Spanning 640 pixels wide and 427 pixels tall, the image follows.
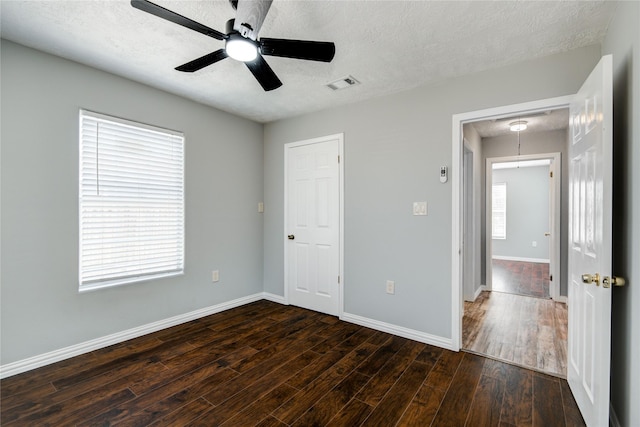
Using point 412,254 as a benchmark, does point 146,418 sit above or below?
below

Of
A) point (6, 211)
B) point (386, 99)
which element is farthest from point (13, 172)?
Result: point (386, 99)

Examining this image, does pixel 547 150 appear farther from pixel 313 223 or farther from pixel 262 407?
pixel 262 407

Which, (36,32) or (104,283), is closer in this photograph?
(36,32)

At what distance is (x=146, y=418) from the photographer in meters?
1.78

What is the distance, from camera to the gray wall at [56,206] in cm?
219

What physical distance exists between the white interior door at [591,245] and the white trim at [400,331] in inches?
35.8

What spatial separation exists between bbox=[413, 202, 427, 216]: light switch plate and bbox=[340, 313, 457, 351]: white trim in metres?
1.16

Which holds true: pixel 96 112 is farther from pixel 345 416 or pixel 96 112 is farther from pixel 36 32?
pixel 345 416

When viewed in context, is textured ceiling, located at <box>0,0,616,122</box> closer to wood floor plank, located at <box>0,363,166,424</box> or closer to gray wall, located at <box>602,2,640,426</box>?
gray wall, located at <box>602,2,640,426</box>

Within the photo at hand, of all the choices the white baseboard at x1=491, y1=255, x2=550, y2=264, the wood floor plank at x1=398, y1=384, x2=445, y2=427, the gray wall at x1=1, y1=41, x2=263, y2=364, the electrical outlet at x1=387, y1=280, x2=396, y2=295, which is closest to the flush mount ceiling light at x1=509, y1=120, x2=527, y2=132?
the electrical outlet at x1=387, y1=280, x2=396, y2=295

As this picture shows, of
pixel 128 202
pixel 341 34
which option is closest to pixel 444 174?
pixel 341 34

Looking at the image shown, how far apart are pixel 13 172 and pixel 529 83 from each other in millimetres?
4045

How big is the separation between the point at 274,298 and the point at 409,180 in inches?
95.6

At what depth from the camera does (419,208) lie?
9.48 ft
